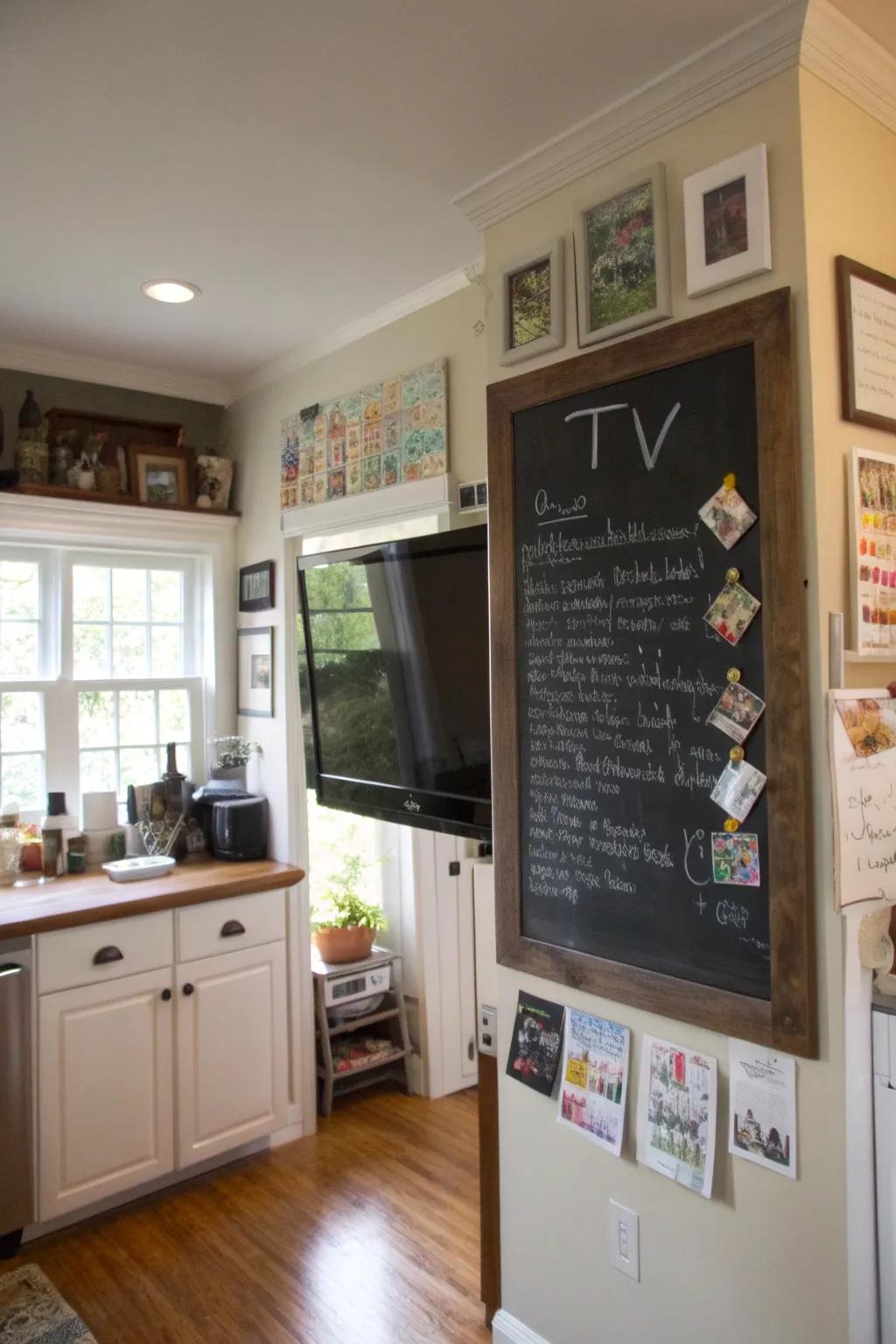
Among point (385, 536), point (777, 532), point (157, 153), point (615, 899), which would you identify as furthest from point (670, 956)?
point (385, 536)

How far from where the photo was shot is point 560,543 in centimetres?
200

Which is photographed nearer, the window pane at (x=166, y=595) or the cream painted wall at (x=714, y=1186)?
the cream painted wall at (x=714, y=1186)

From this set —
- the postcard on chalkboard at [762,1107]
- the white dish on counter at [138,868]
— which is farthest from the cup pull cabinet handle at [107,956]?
the postcard on chalkboard at [762,1107]

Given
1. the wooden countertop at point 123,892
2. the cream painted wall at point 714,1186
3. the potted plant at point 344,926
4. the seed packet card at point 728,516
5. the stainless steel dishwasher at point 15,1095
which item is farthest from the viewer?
the potted plant at point 344,926

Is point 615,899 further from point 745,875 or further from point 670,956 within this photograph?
point 745,875

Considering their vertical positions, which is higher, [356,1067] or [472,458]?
[472,458]

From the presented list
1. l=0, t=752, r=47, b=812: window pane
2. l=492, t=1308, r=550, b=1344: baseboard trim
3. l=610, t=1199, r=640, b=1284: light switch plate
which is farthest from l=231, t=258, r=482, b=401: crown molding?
l=492, t=1308, r=550, b=1344: baseboard trim

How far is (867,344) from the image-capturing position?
5.49 ft

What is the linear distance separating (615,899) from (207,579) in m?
2.23

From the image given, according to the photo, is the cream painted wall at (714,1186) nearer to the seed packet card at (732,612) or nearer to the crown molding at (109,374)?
the seed packet card at (732,612)

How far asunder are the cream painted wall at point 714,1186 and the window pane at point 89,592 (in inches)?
75.4

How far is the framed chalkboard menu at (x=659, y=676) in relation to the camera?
160cm

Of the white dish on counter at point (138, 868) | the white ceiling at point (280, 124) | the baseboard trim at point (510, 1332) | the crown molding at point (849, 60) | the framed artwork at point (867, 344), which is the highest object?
the white ceiling at point (280, 124)

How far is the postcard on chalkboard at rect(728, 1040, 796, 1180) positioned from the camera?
1593 mm
